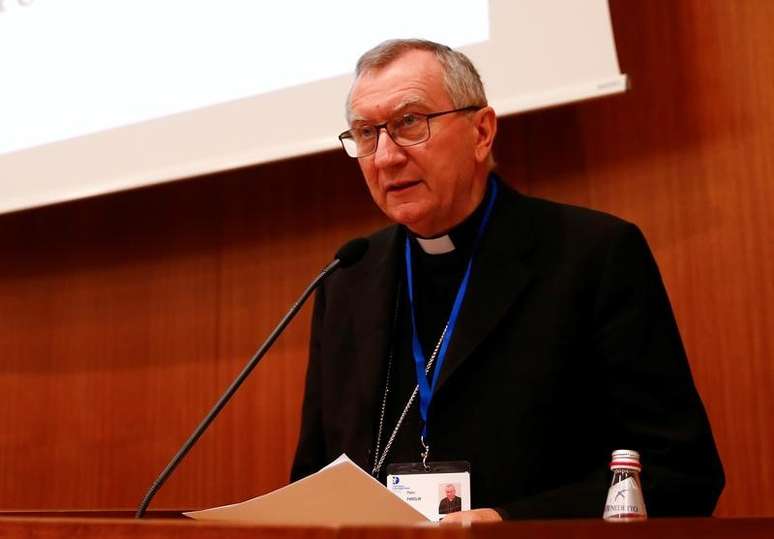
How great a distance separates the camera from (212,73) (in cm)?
293

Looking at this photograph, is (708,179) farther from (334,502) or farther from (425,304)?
(334,502)

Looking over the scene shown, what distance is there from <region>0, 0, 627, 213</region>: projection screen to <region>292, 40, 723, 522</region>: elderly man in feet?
1.38

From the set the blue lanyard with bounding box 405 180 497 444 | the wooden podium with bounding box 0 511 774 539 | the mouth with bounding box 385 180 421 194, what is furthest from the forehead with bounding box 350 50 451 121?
the wooden podium with bounding box 0 511 774 539

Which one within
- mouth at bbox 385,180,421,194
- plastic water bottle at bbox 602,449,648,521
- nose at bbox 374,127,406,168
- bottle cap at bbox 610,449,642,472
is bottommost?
plastic water bottle at bbox 602,449,648,521

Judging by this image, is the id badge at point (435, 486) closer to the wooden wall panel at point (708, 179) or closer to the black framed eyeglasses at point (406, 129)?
the black framed eyeglasses at point (406, 129)

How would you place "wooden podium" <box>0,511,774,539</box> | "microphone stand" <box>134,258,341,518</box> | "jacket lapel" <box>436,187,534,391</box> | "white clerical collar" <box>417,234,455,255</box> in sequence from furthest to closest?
"white clerical collar" <box>417,234,455,255</box> → "jacket lapel" <box>436,187,534,391</box> → "microphone stand" <box>134,258,341,518</box> → "wooden podium" <box>0,511,774,539</box>

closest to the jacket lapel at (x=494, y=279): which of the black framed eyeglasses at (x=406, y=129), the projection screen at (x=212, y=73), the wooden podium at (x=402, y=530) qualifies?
the black framed eyeglasses at (x=406, y=129)

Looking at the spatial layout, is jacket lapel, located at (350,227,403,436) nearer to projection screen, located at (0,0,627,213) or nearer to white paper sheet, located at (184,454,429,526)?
projection screen, located at (0,0,627,213)

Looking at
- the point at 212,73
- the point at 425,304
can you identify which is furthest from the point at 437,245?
the point at 212,73

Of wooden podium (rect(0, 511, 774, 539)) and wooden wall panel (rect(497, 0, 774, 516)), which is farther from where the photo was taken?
wooden wall panel (rect(497, 0, 774, 516))

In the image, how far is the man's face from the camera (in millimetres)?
1939

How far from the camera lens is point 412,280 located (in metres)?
2.11

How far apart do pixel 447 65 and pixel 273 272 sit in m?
1.24

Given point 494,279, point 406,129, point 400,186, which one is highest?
point 406,129
